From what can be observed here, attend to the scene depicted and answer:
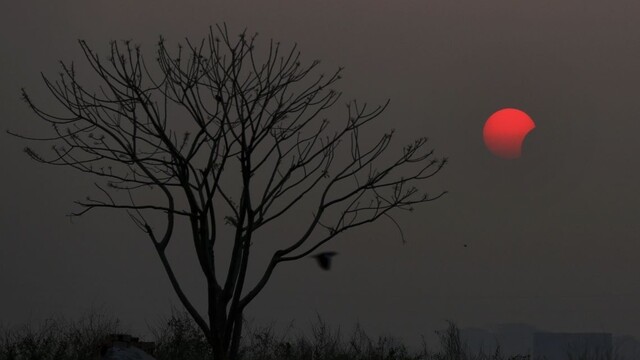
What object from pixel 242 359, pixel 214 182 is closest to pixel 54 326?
pixel 242 359

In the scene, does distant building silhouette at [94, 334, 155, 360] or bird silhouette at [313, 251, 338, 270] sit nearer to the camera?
distant building silhouette at [94, 334, 155, 360]

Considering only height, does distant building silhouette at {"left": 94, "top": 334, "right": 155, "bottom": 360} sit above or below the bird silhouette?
below

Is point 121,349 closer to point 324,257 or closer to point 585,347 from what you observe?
point 324,257

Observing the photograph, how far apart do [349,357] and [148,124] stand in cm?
515

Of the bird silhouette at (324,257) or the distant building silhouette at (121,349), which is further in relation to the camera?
the bird silhouette at (324,257)

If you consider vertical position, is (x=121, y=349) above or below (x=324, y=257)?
below

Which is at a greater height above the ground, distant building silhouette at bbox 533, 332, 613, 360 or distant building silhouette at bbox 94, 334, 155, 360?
distant building silhouette at bbox 533, 332, 613, 360

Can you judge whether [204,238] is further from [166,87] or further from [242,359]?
[242,359]

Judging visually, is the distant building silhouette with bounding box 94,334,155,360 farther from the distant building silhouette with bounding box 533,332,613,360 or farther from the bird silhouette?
the distant building silhouette with bounding box 533,332,613,360

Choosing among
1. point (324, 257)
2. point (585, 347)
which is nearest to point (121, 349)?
point (324, 257)

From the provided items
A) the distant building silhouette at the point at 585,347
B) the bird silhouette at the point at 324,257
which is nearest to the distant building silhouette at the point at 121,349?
the bird silhouette at the point at 324,257

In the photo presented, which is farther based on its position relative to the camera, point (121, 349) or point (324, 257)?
point (324, 257)

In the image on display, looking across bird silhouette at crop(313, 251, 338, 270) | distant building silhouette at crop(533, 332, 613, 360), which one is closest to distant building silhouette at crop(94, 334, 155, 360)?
bird silhouette at crop(313, 251, 338, 270)

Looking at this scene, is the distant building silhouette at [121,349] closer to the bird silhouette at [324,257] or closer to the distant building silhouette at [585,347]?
the bird silhouette at [324,257]
